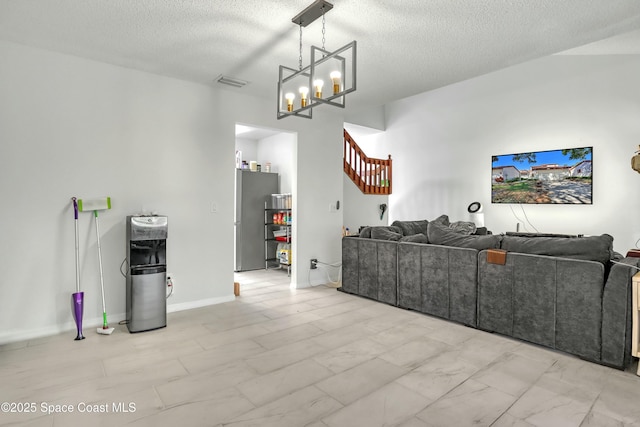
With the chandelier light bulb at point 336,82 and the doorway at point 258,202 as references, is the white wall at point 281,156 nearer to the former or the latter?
the doorway at point 258,202

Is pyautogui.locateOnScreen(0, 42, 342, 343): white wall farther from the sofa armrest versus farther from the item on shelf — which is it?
the sofa armrest

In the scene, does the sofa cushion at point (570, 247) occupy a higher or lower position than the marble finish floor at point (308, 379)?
higher

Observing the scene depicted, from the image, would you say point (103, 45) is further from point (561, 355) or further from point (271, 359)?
point (561, 355)

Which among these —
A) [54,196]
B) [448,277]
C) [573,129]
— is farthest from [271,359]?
[573,129]

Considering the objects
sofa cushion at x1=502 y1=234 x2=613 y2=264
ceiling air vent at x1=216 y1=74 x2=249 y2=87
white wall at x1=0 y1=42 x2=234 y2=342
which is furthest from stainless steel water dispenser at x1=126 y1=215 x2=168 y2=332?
sofa cushion at x1=502 y1=234 x2=613 y2=264

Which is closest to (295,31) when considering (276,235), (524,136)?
(276,235)

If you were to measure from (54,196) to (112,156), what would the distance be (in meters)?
0.62

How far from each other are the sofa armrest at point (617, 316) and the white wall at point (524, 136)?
3046mm

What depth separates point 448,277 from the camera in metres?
3.45

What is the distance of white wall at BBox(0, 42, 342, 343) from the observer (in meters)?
2.97

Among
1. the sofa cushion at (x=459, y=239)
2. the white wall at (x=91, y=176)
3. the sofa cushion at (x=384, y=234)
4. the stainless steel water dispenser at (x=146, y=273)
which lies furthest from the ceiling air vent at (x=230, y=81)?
the sofa cushion at (x=459, y=239)

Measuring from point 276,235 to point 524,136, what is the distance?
460cm

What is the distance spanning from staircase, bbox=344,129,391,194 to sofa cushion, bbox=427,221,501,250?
2.52 m

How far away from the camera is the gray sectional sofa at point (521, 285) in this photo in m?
2.50
